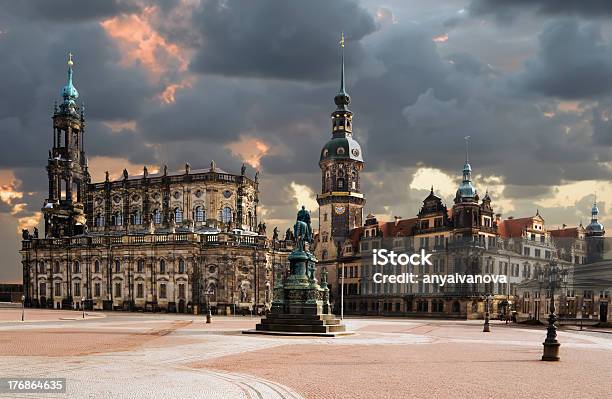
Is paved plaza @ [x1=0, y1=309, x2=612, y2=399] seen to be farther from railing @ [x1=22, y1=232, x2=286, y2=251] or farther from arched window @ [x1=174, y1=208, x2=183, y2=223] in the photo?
arched window @ [x1=174, y1=208, x2=183, y2=223]

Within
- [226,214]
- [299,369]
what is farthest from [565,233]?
[299,369]

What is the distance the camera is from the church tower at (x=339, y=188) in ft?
395

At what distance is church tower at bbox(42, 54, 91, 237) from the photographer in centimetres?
11700

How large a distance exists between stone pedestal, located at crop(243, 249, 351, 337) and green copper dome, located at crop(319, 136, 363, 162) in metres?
74.4

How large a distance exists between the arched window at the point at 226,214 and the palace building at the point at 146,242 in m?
0.14

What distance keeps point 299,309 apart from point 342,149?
255 ft

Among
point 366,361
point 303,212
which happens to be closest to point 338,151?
point 303,212

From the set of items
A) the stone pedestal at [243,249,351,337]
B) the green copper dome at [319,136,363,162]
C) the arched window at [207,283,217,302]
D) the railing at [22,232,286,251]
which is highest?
the green copper dome at [319,136,363,162]

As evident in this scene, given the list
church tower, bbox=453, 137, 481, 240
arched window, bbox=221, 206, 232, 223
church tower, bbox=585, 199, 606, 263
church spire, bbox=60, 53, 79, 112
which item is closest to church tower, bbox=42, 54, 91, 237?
church spire, bbox=60, 53, 79, 112

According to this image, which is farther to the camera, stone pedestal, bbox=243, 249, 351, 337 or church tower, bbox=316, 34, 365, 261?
church tower, bbox=316, 34, 365, 261

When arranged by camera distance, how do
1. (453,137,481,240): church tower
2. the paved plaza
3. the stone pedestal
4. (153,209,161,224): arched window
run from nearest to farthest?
1. the paved plaza
2. the stone pedestal
3. (453,137,481,240): church tower
4. (153,209,161,224): arched window

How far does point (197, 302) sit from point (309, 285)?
181ft

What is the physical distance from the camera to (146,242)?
10181 centimetres

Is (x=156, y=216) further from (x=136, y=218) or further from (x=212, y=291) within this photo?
(x=212, y=291)
